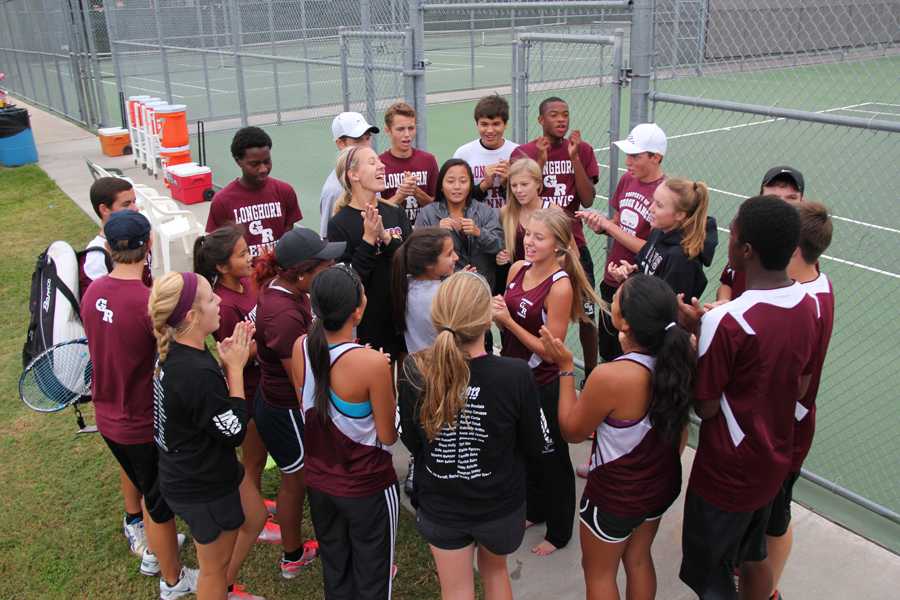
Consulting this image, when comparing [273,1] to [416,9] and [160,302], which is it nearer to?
[416,9]

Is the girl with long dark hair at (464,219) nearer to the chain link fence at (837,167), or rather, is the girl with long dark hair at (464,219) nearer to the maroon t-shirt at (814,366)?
the chain link fence at (837,167)

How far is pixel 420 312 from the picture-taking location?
13.2ft

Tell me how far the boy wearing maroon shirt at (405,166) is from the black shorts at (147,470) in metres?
2.54

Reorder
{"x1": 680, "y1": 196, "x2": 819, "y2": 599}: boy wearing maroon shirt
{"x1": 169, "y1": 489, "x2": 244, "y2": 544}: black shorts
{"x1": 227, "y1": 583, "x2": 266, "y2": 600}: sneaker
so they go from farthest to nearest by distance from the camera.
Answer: {"x1": 227, "y1": 583, "x2": 266, "y2": 600}: sneaker < {"x1": 169, "y1": 489, "x2": 244, "y2": 544}: black shorts < {"x1": 680, "y1": 196, "x2": 819, "y2": 599}: boy wearing maroon shirt

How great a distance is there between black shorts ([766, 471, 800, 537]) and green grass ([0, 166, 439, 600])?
1.72 m

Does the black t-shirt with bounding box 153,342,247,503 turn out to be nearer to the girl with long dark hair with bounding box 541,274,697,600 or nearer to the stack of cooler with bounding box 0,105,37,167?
the girl with long dark hair with bounding box 541,274,697,600

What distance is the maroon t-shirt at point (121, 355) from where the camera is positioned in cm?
348

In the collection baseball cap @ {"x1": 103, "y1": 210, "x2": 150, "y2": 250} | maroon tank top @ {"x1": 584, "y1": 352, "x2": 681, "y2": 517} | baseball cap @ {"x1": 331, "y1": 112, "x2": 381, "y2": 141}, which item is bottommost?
maroon tank top @ {"x1": 584, "y1": 352, "x2": 681, "y2": 517}

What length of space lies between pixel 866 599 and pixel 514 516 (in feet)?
6.44

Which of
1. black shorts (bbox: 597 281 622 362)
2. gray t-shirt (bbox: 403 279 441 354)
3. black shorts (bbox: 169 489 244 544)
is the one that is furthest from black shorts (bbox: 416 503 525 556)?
black shorts (bbox: 597 281 622 362)

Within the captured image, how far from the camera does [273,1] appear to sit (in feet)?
62.8

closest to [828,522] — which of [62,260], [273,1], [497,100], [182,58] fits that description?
[497,100]

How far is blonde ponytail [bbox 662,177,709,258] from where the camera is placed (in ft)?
13.3

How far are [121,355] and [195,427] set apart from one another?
1.93ft
